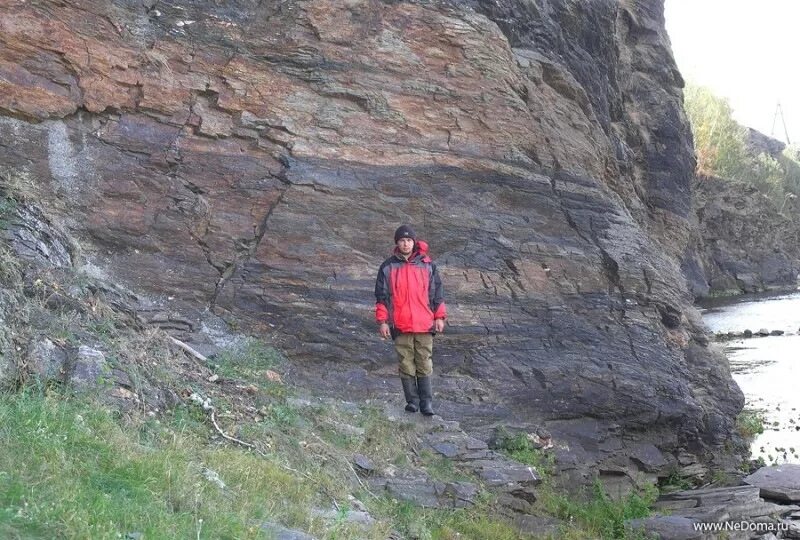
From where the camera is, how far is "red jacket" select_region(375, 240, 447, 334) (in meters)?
8.09

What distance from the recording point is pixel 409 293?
808 centimetres

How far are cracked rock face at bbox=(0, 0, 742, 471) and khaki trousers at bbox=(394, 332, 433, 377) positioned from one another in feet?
2.95

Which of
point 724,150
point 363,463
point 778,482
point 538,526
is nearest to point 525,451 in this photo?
point 538,526

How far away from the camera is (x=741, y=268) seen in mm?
39281

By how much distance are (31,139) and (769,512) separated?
9866mm

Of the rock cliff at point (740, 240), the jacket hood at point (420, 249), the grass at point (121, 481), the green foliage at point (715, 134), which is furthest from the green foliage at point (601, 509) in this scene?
the green foliage at point (715, 134)

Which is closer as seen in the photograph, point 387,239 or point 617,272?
point 387,239

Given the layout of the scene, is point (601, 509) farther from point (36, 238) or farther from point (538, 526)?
point (36, 238)

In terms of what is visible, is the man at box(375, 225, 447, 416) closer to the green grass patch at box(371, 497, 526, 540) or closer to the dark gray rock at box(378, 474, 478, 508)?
the dark gray rock at box(378, 474, 478, 508)

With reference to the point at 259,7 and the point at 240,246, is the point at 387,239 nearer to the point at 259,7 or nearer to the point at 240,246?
the point at 240,246

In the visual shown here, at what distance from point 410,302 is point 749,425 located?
31.7 feet

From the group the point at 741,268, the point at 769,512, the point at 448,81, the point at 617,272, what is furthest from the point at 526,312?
the point at 741,268

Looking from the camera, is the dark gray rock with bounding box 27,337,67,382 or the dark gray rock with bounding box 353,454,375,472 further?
the dark gray rock with bounding box 353,454,375,472

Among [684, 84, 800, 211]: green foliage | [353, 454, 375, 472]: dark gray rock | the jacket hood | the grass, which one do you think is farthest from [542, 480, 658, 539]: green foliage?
[684, 84, 800, 211]: green foliage
